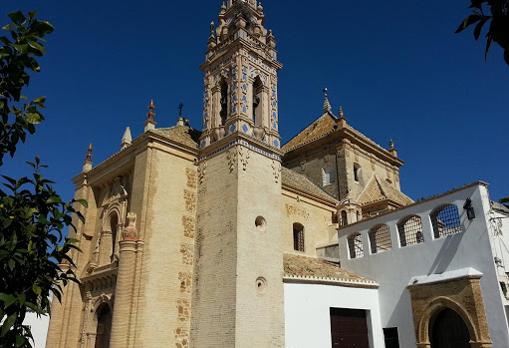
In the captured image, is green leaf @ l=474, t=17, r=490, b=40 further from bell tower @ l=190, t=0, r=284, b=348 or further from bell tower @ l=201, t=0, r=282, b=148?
bell tower @ l=201, t=0, r=282, b=148

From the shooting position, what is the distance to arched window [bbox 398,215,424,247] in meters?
18.2

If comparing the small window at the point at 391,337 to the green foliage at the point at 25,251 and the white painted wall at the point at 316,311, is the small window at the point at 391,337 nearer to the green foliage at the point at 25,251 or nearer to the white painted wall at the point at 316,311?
the white painted wall at the point at 316,311

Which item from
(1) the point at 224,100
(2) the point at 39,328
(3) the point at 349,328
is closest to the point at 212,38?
(1) the point at 224,100

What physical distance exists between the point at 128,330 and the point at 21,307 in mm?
10588

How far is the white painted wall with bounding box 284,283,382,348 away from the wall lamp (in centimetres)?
521

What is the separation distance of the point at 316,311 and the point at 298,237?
5359mm

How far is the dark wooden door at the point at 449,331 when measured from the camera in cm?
1518

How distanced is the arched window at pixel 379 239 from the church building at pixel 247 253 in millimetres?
61

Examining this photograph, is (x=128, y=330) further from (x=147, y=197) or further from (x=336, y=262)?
(x=336, y=262)

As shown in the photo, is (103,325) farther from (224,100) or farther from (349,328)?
(224,100)

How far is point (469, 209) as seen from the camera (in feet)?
51.7

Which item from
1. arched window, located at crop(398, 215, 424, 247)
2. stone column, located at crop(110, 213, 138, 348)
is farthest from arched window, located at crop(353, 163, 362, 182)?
stone column, located at crop(110, 213, 138, 348)

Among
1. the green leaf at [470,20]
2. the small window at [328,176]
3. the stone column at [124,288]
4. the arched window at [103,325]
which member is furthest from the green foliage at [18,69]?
the small window at [328,176]

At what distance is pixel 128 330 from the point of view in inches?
579
